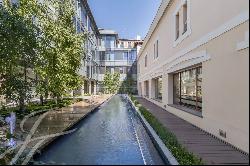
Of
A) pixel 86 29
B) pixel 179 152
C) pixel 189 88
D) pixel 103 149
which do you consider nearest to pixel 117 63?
pixel 86 29

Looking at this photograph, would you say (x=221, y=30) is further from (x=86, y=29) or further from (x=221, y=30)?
(x=86, y=29)

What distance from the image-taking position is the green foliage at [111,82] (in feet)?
215

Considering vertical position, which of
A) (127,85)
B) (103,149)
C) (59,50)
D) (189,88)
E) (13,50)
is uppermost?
(59,50)

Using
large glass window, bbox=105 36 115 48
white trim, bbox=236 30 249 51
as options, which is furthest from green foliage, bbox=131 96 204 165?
large glass window, bbox=105 36 115 48

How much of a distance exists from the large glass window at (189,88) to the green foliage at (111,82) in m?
46.0

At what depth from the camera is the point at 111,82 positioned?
6581cm

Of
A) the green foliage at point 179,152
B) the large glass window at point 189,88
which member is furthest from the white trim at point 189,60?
the green foliage at point 179,152

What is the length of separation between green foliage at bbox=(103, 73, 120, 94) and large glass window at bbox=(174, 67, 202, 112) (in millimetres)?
46031

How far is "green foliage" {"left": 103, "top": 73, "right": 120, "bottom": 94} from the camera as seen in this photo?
65.6 m

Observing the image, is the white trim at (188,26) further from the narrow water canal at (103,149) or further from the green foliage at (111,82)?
the green foliage at (111,82)

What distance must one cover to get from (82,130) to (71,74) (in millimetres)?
11316

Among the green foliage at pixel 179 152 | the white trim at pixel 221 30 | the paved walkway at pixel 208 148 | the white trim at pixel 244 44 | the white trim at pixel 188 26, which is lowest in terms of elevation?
the paved walkway at pixel 208 148

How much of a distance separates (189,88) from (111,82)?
49.8 m

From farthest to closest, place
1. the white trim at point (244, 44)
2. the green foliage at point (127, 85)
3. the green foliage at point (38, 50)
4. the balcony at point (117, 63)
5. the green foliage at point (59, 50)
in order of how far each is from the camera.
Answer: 1. the balcony at point (117, 63)
2. the green foliage at point (127, 85)
3. the green foliage at point (59, 50)
4. the green foliage at point (38, 50)
5. the white trim at point (244, 44)
